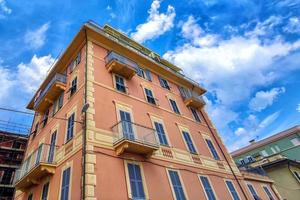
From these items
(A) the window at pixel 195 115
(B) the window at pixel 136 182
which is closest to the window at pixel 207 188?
(B) the window at pixel 136 182

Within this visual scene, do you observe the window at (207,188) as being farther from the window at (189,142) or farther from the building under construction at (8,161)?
the building under construction at (8,161)

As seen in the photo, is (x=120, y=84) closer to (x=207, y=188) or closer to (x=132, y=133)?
(x=132, y=133)

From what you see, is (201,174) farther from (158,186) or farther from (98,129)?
(98,129)

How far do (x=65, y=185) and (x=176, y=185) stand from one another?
18.4ft

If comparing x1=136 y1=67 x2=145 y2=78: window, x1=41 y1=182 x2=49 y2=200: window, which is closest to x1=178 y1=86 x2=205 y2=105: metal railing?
x1=136 y1=67 x2=145 y2=78: window

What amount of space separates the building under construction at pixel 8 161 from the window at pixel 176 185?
78.9 ft

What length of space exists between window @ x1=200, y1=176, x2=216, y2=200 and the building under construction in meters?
24.7

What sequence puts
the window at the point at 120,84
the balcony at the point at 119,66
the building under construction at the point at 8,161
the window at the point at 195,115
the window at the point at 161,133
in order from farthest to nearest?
1. the building under construction at the point at 8,161
2. the window at the point at 195,115
3. the balcony at the point at 119,66
4. the window at the point at 120,84
5. the window at the point at 161,133

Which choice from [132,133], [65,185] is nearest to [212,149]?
[132,133]

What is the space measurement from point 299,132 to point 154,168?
35.4 m

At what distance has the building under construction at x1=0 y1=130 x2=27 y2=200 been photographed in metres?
28.8

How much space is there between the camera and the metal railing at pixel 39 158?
1056cm

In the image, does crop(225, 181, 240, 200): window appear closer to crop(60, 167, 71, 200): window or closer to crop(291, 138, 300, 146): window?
crop(60, 167, 71, 200): window

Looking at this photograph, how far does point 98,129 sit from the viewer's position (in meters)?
10.0
